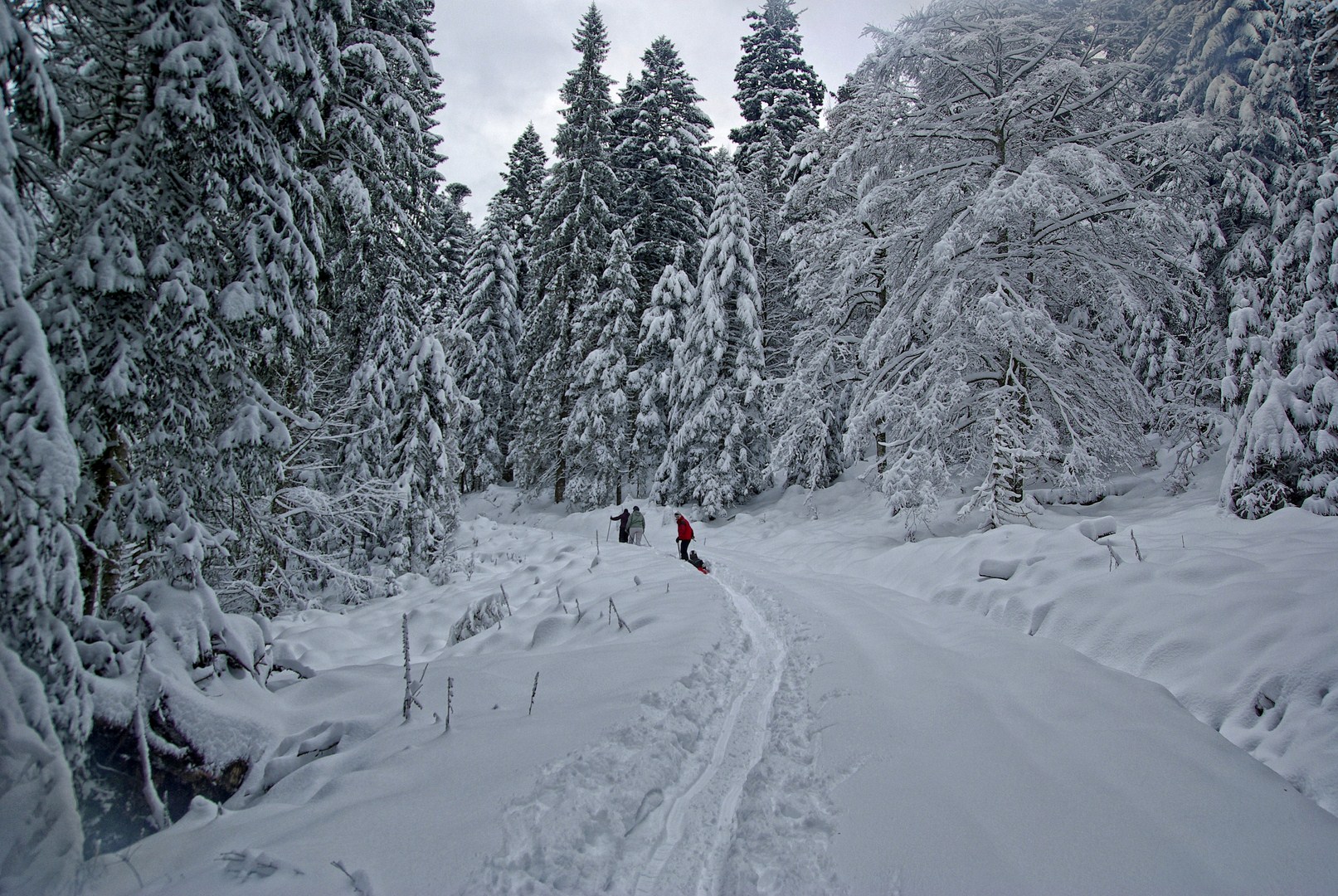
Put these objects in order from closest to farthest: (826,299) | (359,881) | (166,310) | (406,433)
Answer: (359,881), (166,310), (406,433), (826,299)

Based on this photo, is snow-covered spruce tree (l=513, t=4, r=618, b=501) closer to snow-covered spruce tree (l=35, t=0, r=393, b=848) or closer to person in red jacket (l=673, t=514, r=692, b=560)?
person in red jacket (l=673, t=514, r=692, b=560)

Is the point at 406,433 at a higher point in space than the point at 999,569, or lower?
higher

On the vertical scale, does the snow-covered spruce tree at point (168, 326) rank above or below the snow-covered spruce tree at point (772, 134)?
below

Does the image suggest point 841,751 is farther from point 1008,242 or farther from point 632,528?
point 632,528

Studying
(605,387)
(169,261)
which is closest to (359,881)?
(169,261)

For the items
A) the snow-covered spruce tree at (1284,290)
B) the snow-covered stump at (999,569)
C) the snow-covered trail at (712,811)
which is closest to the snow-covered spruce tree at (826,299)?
the snow-covered stump at (999,569)

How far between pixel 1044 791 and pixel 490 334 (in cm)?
2752

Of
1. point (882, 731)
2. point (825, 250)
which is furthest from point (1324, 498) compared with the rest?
point (825, 250)

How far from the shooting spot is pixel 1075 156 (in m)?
9.20

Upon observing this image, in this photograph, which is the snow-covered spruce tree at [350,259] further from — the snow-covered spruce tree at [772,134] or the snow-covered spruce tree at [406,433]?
the snow-covered spruce tree at [772,134]

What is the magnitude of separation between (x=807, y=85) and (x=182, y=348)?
32.7 m

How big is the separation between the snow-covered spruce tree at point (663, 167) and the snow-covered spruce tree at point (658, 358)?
251cm

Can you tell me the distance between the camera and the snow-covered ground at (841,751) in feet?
8.59

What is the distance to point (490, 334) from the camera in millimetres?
27438
